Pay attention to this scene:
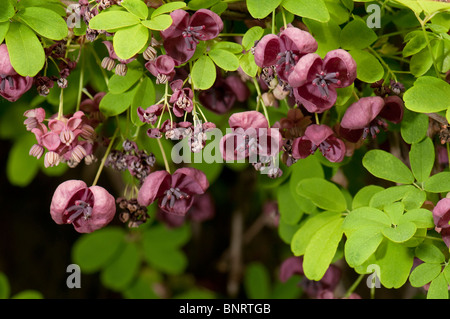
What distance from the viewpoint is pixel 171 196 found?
1072mm

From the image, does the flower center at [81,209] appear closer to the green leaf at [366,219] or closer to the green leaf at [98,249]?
the green leaf at [366,219]

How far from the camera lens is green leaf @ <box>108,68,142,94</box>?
111 centimetres

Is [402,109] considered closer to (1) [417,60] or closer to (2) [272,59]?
(1) [417,60]

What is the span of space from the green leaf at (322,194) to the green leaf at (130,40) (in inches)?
16.6

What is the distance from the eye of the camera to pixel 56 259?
2287mm

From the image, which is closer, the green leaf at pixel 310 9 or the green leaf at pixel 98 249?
the green leaf at pixel 310 9

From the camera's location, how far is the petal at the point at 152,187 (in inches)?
41.3

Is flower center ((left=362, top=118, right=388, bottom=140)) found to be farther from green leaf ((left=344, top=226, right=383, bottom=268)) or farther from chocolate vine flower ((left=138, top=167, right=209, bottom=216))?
chocolate vine flower ((left=138, top=167, right=209, bottom=216))

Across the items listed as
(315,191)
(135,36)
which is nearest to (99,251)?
(315,191)

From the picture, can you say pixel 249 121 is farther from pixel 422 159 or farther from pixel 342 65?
pixel 422 159

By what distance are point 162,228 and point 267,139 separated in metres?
1.00

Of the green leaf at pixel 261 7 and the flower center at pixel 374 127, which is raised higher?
the green leaf at pixel 261 7

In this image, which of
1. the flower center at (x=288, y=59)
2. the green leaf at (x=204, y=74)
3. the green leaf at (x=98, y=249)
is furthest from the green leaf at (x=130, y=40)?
the green leaf at (x=98, y=249)

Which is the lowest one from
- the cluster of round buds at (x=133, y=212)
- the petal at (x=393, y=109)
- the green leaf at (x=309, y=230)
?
the green leaf at (x=309, y=230)
